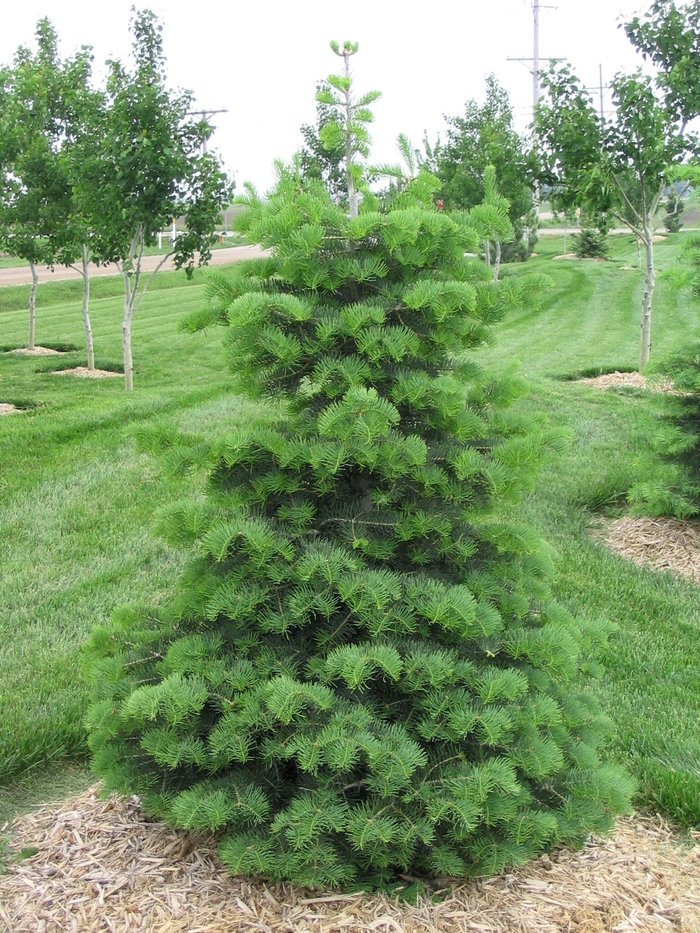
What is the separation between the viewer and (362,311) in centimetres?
287

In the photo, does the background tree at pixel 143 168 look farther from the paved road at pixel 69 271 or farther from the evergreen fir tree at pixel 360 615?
the paved road at pixel 69 271

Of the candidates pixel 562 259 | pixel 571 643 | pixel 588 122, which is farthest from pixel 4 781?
pixel 562 259

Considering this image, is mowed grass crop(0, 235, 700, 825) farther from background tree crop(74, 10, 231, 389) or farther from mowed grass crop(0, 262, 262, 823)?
background tree crop(74, 10, 231, 389)

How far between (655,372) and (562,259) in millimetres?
32891

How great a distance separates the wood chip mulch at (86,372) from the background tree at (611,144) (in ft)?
26.6

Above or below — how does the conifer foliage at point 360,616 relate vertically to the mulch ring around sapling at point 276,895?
above

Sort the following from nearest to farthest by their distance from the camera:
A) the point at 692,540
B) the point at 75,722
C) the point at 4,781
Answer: the point at 4,781 < the point at 75,722 < the point at 692,540

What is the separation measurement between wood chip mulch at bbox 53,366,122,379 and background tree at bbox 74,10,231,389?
89.9 inches

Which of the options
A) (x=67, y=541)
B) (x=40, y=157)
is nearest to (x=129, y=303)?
(x=40, y=157)

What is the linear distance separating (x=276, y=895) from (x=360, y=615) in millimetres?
865

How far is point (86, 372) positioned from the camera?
15633mm

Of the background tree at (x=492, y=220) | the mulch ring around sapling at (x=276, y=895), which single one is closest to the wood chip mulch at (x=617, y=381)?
the background tree at (x=492, y=220)

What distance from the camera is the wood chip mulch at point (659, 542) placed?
6152 mm

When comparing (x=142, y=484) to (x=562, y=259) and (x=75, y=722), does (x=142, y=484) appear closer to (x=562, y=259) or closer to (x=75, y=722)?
(x=75, y=722)
